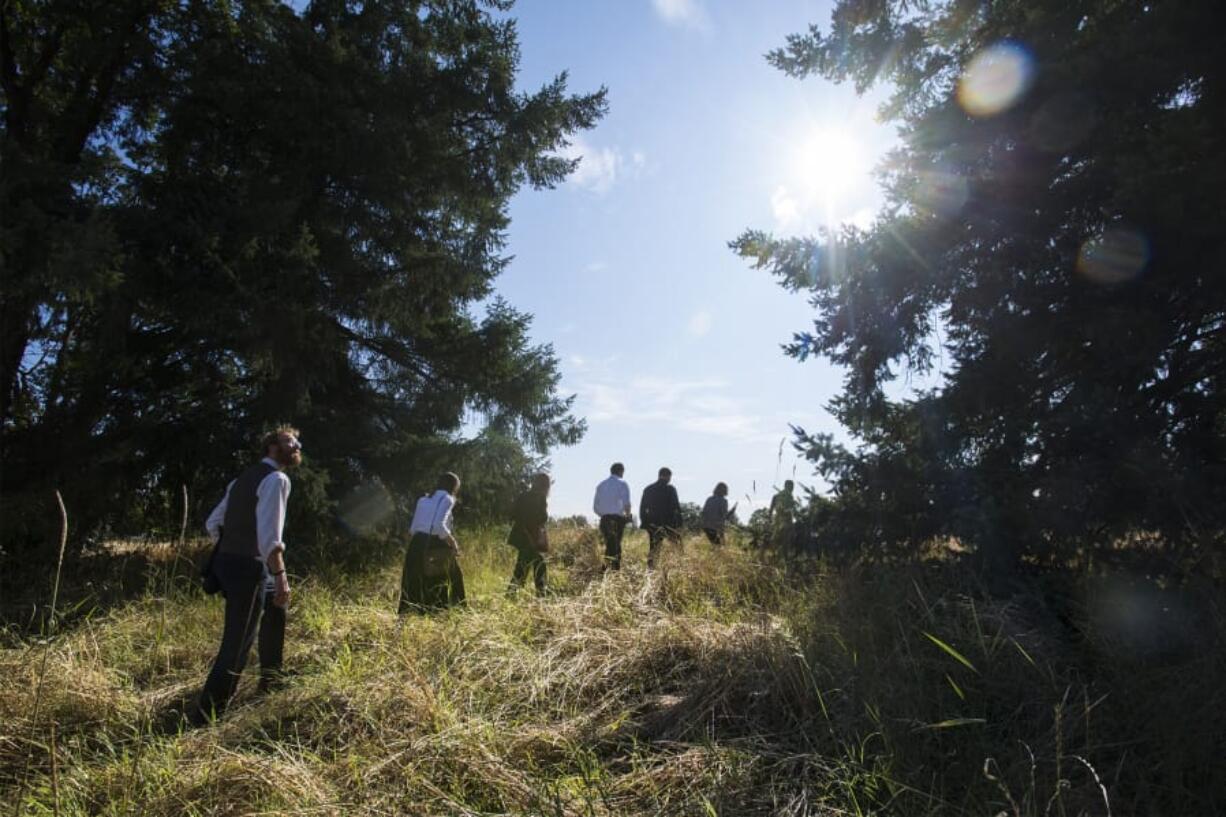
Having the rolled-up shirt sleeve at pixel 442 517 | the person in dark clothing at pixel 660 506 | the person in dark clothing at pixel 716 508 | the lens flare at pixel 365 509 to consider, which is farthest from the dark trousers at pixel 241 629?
the person in dark clothing at pixel 716 508

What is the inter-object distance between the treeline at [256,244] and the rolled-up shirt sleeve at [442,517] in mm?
2428

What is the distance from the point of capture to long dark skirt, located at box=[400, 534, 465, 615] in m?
6.46

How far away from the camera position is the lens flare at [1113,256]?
16.4 ft

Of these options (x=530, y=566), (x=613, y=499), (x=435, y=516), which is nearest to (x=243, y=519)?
(x=435, y=516)

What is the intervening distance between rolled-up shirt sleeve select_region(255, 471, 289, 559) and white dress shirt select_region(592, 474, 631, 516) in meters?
5.46

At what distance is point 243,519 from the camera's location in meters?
4.52

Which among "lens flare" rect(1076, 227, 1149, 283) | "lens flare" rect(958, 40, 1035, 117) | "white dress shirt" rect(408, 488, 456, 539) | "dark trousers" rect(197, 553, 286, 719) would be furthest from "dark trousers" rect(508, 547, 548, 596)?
"lens flare" rect(958, 40, 1035, 117)

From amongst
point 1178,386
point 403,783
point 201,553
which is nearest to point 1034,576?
point 1178,386

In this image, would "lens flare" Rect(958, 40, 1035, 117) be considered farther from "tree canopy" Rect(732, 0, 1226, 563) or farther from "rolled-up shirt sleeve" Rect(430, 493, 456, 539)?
"rolled-up shirt sleeve" Rect(430, 493, 456, 539)

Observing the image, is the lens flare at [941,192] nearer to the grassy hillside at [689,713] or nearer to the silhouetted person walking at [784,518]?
the silhouetted person walking at [784,518]

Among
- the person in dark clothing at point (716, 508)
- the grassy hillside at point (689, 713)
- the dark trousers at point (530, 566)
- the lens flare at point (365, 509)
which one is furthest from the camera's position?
the person in dark clothing at point (716, 508)

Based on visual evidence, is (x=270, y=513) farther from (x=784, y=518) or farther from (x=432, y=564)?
(x=784, y=518)

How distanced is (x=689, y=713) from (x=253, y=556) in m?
2.91

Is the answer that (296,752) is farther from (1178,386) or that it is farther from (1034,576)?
(1178,386)
